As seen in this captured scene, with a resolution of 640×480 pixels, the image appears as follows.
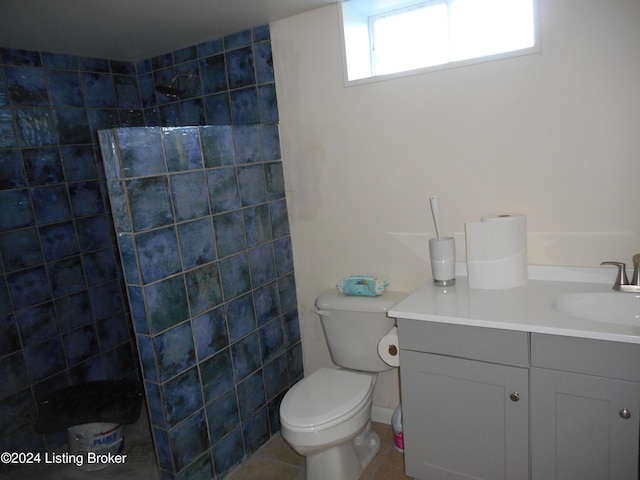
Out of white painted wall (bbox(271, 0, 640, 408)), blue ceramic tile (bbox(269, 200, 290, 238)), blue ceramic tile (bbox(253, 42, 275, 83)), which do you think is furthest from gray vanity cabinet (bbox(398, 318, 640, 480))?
blue ceramic tile (bbox(253, 42, 275, 83))

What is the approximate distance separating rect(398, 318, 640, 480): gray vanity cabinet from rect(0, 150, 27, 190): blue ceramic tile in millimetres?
1960

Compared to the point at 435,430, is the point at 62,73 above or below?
above

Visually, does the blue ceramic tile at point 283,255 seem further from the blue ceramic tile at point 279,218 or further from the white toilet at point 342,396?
the white toilet at point 342,396

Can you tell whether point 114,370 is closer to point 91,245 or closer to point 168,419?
point 91,245

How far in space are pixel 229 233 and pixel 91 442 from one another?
1.25 meters

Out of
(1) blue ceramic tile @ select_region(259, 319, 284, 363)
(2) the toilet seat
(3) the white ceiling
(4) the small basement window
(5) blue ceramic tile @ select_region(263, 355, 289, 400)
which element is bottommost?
(5) blue ceramic tile @ select_region(263, 355, 289, 400)

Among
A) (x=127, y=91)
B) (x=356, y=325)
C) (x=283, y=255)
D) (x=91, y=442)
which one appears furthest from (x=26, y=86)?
(x=356, y=325)

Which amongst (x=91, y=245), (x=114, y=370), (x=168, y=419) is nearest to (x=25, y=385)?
(x=114, y=370)

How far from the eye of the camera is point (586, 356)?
1.35m

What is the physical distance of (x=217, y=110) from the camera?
2.43 meters

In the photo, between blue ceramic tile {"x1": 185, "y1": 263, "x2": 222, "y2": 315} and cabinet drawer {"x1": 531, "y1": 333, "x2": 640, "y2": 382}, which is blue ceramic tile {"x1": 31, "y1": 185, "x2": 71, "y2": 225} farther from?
cabinet drawer {"x1": 531, "y1": 333, "x2": 640, "y2": 382}

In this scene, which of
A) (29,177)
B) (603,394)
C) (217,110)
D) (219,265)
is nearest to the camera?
(603,394)

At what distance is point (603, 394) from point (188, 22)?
220 centimetres

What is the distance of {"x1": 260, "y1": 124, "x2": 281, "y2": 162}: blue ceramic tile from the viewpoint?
2.22m
